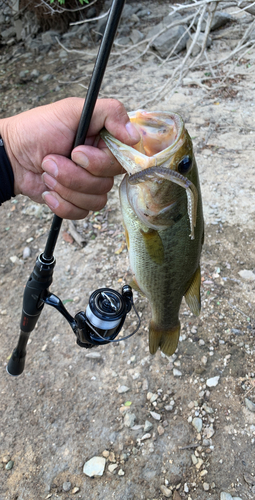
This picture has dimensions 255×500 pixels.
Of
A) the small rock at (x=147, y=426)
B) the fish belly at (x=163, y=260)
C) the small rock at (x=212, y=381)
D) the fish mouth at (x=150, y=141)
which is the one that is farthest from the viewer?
the small rock at (x=212, y=381)

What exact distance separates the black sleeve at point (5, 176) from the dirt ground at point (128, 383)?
5.28 feet

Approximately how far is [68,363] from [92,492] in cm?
92

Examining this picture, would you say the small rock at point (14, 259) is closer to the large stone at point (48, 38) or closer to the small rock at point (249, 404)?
the small rock at point (249, 404)

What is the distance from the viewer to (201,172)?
4.30m

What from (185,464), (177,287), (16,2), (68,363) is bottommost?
(185,464)

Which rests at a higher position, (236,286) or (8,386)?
(8,386)

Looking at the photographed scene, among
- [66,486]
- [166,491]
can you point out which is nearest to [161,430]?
[166,491]

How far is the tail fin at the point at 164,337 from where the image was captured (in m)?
1.97

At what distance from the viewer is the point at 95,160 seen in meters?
1.43

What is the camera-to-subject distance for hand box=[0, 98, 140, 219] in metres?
1.39

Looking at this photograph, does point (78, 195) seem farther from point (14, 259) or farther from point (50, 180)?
point (14, 259)

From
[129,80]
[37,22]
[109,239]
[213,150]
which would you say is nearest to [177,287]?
[109,239]

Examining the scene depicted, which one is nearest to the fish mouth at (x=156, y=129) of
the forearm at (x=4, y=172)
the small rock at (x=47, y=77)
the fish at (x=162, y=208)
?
the fish at (x=162, y=208)

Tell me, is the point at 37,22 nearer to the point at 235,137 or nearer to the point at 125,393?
the point at 235,137
